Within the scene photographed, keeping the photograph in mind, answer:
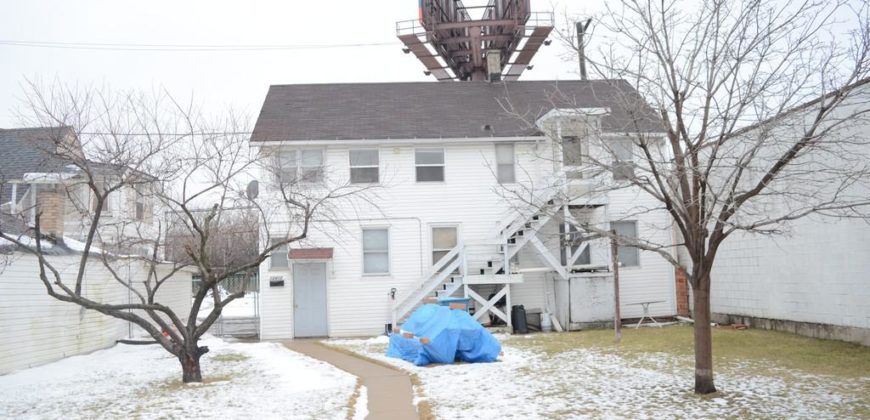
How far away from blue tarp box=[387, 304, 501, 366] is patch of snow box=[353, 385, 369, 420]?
8.10ft

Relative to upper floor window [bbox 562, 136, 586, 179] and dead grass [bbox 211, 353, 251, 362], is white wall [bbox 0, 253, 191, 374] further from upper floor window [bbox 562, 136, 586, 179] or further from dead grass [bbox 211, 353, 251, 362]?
upper floor window [bbox 562, 136, 586, 179]

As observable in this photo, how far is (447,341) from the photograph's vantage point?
13.6 m

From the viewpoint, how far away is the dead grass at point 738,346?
1191 cm

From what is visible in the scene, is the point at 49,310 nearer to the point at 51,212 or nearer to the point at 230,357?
the point at 51,212

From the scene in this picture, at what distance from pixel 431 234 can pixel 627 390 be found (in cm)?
1120

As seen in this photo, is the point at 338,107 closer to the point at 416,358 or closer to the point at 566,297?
the point at 566,297

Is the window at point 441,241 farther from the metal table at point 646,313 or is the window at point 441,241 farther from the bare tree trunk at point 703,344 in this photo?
the bare tree trunk at point 703,344

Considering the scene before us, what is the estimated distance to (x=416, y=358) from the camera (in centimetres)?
1393

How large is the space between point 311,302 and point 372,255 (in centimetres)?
220

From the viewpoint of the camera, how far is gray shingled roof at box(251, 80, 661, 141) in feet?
69.3

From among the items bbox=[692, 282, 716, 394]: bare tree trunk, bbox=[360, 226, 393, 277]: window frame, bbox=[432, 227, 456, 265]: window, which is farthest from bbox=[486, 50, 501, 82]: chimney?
bbox=[692, 282, 716, 394]: bare tree trunk

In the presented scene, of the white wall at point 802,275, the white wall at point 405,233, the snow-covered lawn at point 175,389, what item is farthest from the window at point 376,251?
the white wall at point 802,275

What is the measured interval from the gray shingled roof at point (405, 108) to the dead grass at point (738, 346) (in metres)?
6.14

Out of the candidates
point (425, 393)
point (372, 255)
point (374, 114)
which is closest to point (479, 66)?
point (374, 114)
